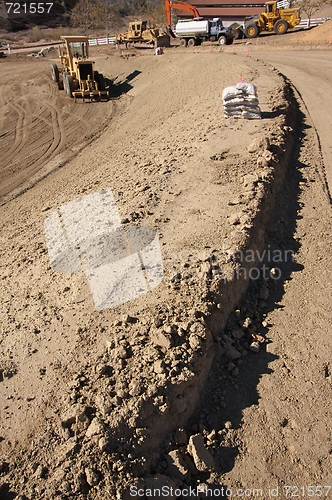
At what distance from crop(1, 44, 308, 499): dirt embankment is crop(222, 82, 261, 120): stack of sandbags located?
11.7 inches

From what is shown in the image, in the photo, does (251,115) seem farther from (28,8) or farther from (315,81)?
(28,8)

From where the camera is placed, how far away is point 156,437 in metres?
3.43

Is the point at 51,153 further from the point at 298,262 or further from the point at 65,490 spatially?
the point at 65,490

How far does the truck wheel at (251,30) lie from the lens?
25.6 metres

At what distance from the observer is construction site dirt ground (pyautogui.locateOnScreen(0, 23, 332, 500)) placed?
10.9 feet

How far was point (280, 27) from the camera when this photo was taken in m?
25.3

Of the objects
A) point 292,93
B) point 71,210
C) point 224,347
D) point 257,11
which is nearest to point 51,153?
point 71,210

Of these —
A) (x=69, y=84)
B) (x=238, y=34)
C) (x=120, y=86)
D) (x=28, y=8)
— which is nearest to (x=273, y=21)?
(x=238, y=34)

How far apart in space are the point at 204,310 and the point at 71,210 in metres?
3.94

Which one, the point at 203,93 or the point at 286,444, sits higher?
the point at 203,93

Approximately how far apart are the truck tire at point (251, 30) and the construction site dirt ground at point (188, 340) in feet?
70.8

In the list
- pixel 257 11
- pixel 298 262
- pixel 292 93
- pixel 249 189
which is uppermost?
pixel 257 11

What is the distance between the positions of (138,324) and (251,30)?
28477 millimetres

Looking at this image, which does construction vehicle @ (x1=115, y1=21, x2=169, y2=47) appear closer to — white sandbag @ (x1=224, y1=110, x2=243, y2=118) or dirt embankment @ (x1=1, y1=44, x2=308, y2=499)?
white sandbag @ (x1=224, y1=110, x2=243, y2=118)
